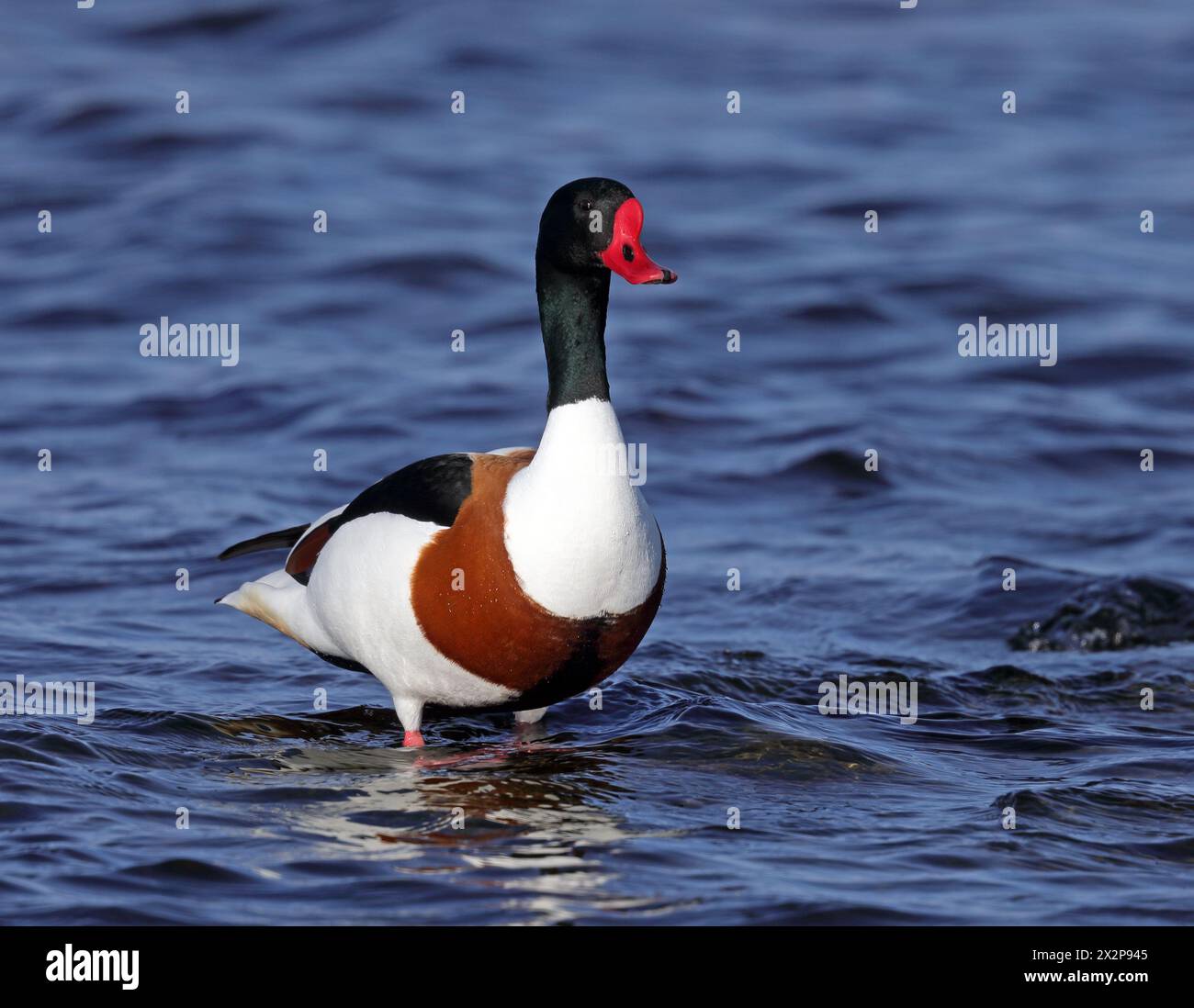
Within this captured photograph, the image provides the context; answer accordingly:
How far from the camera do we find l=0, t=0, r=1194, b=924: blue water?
5.97 m

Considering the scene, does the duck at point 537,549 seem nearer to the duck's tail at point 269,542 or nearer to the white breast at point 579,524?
the white breast at point 579,524

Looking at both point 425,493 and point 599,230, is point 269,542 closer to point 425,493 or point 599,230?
point 425,493

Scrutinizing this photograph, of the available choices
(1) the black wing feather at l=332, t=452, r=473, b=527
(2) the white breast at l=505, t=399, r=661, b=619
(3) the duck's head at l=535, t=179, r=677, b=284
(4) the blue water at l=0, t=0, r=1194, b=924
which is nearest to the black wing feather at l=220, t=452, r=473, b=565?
(1) the black wing feather at l=332, t=452, r=473, b=527

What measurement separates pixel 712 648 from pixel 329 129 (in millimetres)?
12836

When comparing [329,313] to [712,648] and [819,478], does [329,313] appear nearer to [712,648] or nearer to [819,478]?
[819,478]

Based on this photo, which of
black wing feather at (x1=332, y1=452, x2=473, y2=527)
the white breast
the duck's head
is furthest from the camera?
black wing feather at (x1=332, y1=452, x2=473, y2=527)

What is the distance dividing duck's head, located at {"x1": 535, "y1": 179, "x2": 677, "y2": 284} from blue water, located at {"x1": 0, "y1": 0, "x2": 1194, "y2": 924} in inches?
75.3

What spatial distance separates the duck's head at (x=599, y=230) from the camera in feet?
20.8

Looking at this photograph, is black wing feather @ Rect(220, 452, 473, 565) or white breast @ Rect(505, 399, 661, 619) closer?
white breast @ Rect(505, 399, 661, 619)

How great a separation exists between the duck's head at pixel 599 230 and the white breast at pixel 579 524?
551 mm

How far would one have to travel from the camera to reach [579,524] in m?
6.22

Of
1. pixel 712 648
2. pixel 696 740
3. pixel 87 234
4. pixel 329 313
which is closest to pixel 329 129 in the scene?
pixel 87 234

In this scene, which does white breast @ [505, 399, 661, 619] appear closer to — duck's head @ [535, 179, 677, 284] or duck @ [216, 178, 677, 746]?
duck @ [216, 178, 677, 746]

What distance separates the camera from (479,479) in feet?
21.5
